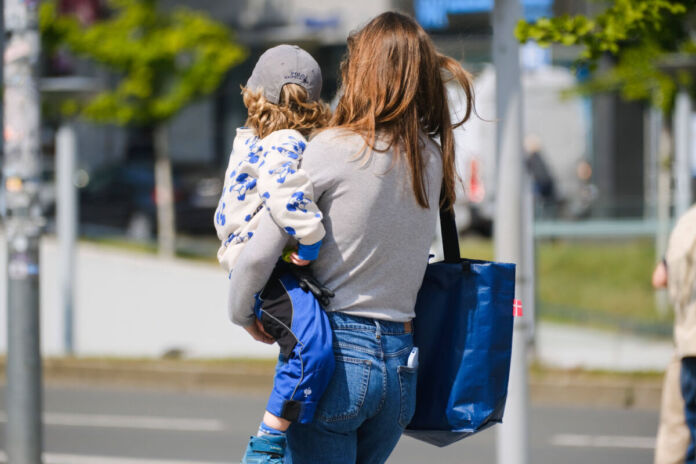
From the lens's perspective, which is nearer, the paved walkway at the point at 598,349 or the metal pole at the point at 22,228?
the metal pole at the point at 22,228

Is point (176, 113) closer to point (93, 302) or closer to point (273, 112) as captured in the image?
point (93, 302)

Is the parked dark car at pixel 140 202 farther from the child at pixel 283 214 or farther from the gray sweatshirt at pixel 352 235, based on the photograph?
the gray sweatshirt at pixel 352 235

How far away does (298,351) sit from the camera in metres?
2.37

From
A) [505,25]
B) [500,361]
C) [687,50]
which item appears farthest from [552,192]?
[500,361]

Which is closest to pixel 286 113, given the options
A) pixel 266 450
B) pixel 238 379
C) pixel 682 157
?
pixel 266 450

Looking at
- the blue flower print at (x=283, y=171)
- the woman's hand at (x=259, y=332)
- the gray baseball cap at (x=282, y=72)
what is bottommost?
the woman's hand at (x=259, y=332)

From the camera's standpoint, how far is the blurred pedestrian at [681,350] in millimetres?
4258

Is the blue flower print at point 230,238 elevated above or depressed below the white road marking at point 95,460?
above

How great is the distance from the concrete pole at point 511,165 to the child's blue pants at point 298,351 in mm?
2062

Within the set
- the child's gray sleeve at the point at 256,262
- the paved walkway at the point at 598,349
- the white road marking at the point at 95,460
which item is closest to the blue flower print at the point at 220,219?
the child's gray sleeve at the point at 256,262

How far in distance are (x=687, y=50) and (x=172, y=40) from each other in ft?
36.1

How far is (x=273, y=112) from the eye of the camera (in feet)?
8.44

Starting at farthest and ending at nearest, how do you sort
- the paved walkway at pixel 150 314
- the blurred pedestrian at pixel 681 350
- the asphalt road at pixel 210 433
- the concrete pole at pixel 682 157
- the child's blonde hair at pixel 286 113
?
the concrete pole at pixel 682 157 → the paved walkway at pixel 150 314 → the asphalt road at pixel 210 433 → the blurred pedestrian at pixel 681 350 → the child's blonde hair at pixel 286 113

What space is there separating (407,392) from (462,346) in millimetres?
208
